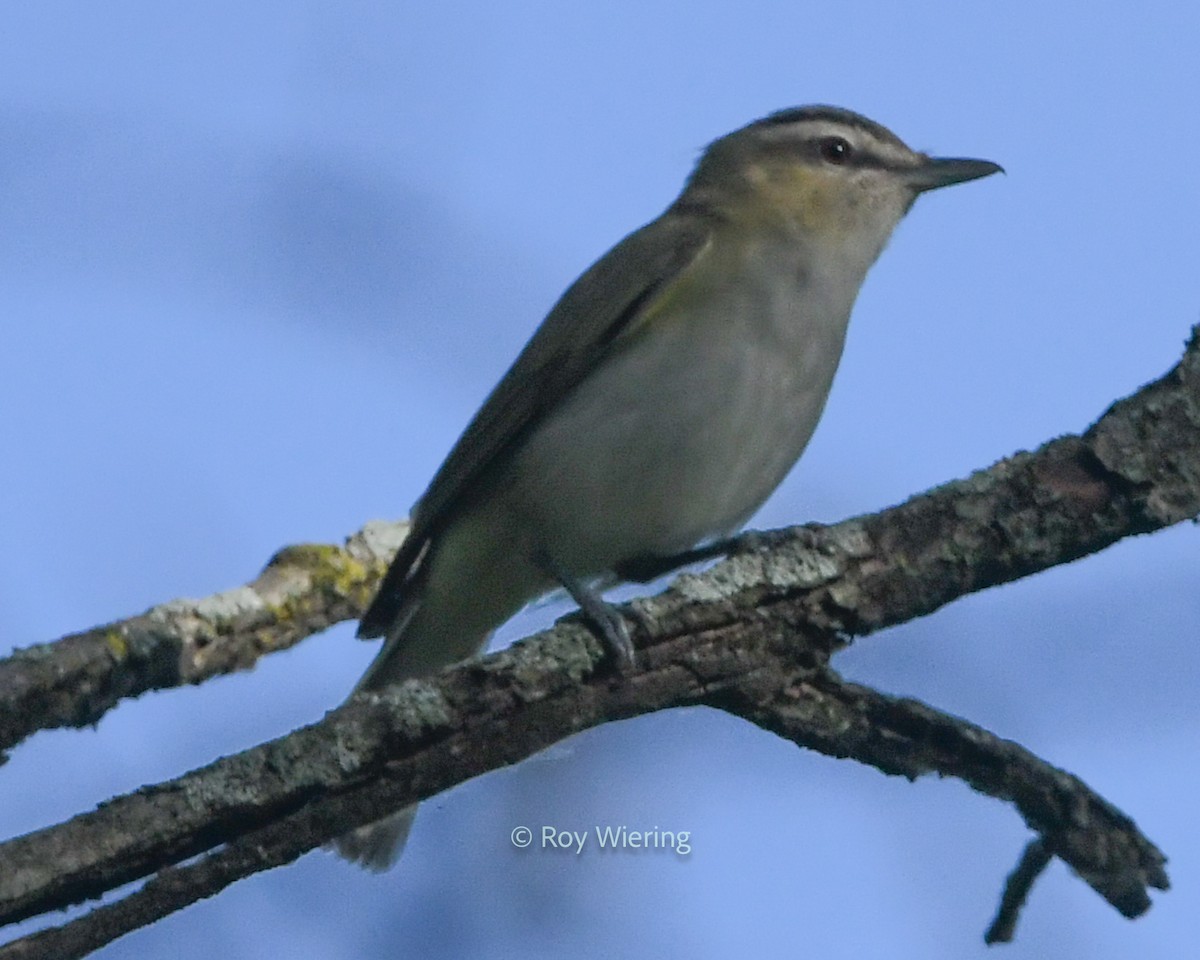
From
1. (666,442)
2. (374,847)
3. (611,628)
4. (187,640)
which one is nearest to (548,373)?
(666,442)

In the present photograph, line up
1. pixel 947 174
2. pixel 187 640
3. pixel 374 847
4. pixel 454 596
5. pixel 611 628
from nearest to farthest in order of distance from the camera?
pixel 611 628 < pixel 187 640 < pixel 374 847 < pixel 454 596 < pixel 947 174

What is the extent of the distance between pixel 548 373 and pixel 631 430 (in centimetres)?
52

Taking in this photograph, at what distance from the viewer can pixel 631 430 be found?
4.96 metres

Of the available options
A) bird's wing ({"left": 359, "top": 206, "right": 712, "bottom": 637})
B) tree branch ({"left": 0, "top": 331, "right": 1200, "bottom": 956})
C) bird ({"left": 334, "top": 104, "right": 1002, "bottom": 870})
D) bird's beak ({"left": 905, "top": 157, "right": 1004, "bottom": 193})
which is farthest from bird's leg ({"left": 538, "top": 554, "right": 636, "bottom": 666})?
bird's beak ({"left": 905, "top": 157, "right": 1004, "bottom": 193})

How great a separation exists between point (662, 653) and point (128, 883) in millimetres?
1229

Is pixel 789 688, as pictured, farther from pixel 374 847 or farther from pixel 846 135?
pixel 846 135

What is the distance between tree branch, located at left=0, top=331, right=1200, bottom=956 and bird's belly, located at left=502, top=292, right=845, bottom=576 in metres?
1.28

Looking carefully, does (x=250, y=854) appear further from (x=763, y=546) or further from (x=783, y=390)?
(x=783, y=390)

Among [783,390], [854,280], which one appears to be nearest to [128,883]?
[783,390]

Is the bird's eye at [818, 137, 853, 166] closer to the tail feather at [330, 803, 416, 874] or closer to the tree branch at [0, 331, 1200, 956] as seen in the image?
the tree branch at [0, 331, 1200, 956]

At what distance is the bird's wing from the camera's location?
523cm

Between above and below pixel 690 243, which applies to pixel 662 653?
below

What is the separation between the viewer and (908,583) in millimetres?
3506

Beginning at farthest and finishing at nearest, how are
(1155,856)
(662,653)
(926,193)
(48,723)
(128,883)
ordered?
(926,193)
(48,723)
(662,653)
(1155,856)
(128,883)
